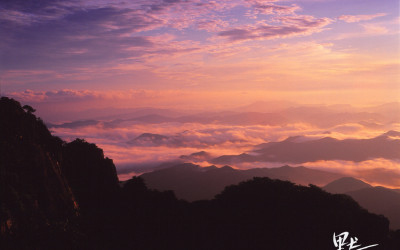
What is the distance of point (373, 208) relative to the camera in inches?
7313

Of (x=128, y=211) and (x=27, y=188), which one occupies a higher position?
(x=27, y=188)

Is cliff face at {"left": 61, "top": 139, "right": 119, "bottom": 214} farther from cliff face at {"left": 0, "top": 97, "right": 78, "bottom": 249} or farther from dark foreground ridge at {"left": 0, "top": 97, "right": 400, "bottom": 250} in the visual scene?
cliff face at {"left": 0, "top": 97, "right": 78, "bottom": 249}

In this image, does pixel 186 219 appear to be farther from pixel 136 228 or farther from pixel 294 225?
pixel 294 225

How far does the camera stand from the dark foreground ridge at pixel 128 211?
77.4 feet

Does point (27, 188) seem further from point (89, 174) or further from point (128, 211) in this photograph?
point (89, 174)

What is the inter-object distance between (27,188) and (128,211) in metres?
17.3

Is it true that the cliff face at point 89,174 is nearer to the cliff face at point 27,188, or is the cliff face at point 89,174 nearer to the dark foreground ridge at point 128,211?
the dark foreground ridge at point 128,211

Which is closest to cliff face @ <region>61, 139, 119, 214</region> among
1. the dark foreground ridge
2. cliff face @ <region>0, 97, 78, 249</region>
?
the dark foreground ridge

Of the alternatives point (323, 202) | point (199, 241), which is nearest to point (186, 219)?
point (199, 241)

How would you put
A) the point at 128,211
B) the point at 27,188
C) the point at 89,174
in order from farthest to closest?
1. the point at 89,174
2. the point at 128,211
3. the point at 27,188

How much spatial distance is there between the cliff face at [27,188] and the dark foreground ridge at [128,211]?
0.07m

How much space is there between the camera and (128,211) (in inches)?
1626

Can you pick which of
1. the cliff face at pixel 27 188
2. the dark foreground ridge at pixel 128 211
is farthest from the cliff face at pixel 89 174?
the cliff face at pixel 27 188

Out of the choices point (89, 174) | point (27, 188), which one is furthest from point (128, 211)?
point (27, 188)
